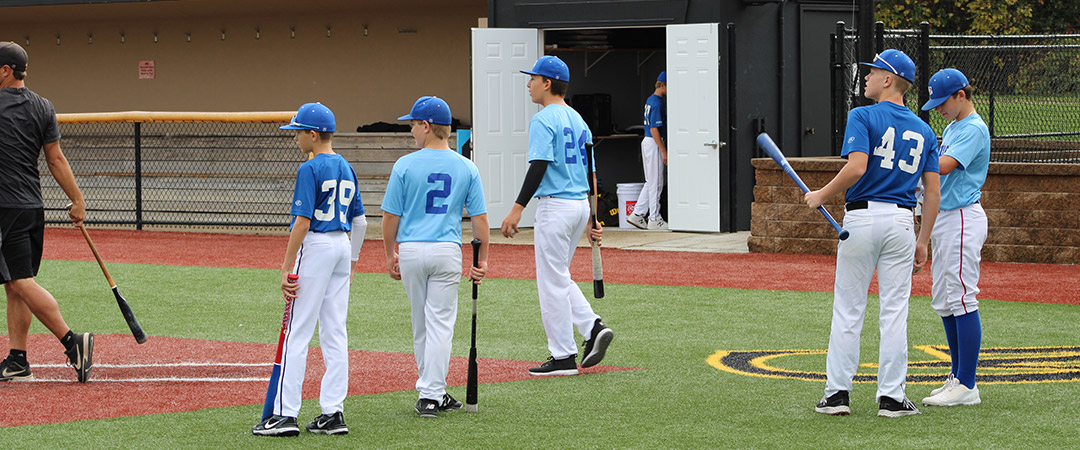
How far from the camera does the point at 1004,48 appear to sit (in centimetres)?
1401

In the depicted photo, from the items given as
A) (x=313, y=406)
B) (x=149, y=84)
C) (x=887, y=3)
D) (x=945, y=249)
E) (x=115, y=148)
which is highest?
(x=887, y=3)

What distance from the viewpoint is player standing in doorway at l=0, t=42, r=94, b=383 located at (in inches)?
277

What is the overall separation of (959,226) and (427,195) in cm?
268

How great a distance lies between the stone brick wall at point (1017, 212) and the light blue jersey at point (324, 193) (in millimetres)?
7985

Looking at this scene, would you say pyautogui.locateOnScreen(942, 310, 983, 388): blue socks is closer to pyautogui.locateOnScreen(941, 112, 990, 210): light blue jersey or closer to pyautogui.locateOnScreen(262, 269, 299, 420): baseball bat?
pyautogui.locateOnScreen(941, 112, 990, 210): light blue jersey

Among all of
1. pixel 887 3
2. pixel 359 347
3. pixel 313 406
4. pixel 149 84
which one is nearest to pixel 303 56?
pixel 149 84

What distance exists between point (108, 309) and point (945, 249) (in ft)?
21.9

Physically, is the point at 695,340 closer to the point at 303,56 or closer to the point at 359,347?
the point at 359,347

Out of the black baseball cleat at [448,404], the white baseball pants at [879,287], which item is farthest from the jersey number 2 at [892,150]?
the black baseball cleat at [448,404]

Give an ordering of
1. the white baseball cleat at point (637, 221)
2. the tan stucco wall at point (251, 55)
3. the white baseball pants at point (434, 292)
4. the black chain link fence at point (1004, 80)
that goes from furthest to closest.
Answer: the tan stucco wall at point (251, 55) < the white baseball cleat at point (637, 221) < the black chain link fence at point (1004, 80) < the white baseball pants at point (434, 292)

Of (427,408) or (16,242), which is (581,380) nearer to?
(427,408)

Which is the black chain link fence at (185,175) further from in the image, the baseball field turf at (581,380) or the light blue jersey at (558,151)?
the light blue jersey at (558,151)

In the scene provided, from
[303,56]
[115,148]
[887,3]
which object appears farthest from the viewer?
[887,3]

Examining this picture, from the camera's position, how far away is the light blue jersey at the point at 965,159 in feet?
20.8
